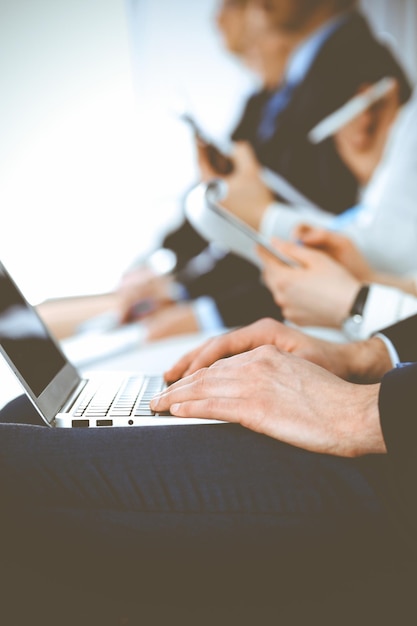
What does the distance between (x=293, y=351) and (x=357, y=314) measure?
25cm

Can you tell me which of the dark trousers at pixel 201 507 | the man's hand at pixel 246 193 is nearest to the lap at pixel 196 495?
the dark trousers at pixel 201 507

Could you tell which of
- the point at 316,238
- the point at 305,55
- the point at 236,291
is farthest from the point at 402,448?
the point at 305,55

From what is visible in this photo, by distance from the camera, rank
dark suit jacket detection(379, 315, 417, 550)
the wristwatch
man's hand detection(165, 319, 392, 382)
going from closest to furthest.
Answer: dark suit jacket detection(379, 315, 417, 550), man's hand detection(165, 319, 392, 382), the wristwatch

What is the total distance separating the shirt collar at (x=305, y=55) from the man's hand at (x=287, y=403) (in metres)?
1.59

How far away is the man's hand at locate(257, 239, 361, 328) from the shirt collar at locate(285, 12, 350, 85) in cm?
119

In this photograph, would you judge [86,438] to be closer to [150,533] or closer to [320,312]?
[150,533]

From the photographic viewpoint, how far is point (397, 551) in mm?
446

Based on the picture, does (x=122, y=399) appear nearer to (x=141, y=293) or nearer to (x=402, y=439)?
(x=402, y=439)

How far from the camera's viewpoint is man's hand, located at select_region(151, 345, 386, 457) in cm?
45

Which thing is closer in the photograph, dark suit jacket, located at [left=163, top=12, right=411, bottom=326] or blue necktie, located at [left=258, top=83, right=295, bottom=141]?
dark suit jacket, located at [left=163, top=12, right=411, bottom=326]

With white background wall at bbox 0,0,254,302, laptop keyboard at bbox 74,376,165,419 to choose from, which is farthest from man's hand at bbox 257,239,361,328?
white background wall at bbox 0,0,254,302

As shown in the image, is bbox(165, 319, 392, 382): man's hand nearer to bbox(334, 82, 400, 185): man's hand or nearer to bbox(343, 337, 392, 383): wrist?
bbox(343, 337, 392, 383): wrist

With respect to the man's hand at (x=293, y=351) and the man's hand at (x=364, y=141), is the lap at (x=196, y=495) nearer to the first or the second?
the man's hand at (x=293, y=351)

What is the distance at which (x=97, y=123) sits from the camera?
1692 mm
